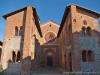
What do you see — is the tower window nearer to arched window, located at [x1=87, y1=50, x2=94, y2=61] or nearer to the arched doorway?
arched window, located at [x1=87, y1=50, x2=94, y2=61]

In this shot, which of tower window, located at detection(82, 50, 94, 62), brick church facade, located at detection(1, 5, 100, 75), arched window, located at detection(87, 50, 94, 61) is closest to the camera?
brick church facade, located at detection(1, 5, 100, 75)

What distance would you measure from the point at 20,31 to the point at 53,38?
67.8 feet

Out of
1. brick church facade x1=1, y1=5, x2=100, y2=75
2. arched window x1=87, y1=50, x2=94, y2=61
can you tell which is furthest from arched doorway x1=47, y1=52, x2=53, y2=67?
arched window x1=87, y1=50, x2=94, y2=61

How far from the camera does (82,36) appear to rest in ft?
63.2

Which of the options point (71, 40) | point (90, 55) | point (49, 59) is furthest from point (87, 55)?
point (49, 59)

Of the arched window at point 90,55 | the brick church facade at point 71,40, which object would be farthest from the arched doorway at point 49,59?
the arched window at point 90,55

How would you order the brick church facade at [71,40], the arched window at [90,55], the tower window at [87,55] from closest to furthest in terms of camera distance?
1. the brick church facade at [71,40]
2. the tower window at [87,55]
3. the arched window at [90,55]

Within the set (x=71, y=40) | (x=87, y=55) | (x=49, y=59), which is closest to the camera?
(x=87, y=55)

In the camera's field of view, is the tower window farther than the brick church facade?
Yes

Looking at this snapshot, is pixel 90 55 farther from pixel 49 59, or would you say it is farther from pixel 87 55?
pixel 49 59

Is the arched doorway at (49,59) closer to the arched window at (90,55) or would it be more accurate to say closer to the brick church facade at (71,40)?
the brick church facade at (71,40)

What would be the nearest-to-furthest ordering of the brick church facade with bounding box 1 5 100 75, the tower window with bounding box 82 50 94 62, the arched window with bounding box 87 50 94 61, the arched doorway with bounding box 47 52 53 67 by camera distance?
the brick church facade with bounding box 1 5 100 75 → the tower window with bounding box 82 50 94 62 → the arched window with bounding box 87 50 94 61 → the arched doorway with bounding box 47 52 53 67

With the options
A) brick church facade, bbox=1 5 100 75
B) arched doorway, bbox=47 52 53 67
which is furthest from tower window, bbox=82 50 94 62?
arched doorway, bbox=47 52 53 67

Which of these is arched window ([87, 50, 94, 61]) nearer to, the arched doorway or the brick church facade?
the brick church facade
